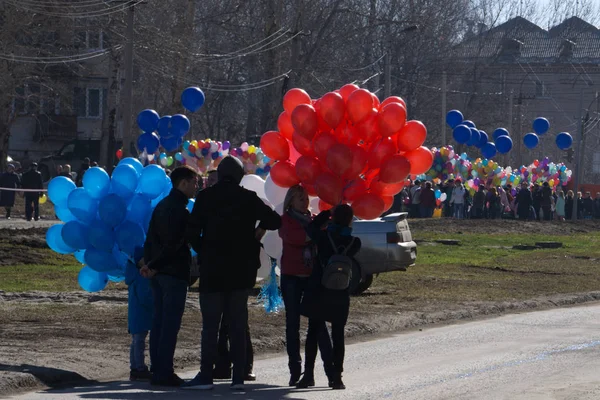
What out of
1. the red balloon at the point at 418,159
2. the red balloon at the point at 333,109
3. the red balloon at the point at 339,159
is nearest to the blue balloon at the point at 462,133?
the red balloon at the point at 418,159

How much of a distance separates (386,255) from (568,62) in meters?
79.0

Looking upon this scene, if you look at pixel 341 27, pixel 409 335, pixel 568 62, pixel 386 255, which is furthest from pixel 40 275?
pixel 568 62

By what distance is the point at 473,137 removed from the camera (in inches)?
1734

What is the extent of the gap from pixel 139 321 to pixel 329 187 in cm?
228

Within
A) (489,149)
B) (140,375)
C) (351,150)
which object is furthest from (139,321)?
(489,149)

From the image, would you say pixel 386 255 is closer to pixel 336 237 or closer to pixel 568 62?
pixel 336 237

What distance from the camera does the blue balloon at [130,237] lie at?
36.3 feet

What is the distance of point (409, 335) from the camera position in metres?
14.3

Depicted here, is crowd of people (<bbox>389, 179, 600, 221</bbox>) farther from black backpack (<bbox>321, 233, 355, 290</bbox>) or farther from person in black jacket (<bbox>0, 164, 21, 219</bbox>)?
black backpack (<bbox>321, 233, 355, 290</bbox>)

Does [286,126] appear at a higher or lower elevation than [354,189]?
higher

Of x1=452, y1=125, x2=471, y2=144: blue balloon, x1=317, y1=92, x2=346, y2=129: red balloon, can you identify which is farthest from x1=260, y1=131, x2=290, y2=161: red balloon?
x1=452, y1=125, x2=471, y2=144: blue balloon

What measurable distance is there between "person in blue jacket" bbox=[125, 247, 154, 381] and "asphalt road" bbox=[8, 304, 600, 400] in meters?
0.19

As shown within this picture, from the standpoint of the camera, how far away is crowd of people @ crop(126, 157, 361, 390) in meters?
9.62

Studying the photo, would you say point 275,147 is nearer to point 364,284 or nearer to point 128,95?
point 364,284
